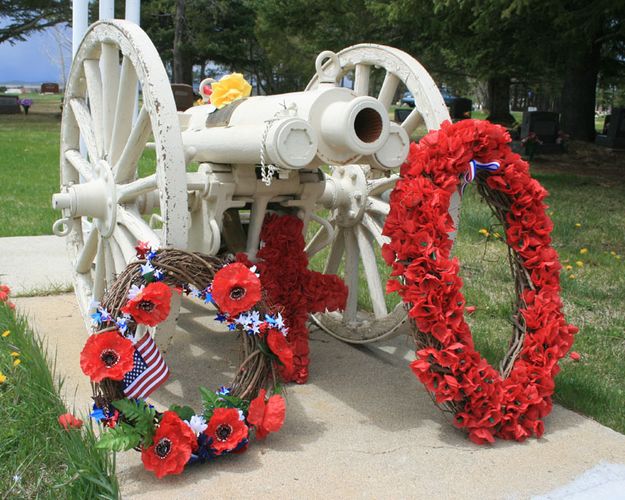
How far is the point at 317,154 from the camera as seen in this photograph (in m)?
2.82

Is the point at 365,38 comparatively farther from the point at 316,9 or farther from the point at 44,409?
the point at 44,409

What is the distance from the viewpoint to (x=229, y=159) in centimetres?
307

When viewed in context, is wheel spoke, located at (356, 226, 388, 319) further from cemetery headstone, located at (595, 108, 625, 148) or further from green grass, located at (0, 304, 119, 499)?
cemetery headstone, located at (595, 108, 625, 148)

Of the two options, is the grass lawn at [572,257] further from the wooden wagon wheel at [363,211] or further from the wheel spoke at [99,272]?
the wheel spoke at [99,272]

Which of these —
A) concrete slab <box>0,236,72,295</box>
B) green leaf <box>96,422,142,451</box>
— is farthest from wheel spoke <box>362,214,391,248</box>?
concrete slab <box>0,236,72,295</box>

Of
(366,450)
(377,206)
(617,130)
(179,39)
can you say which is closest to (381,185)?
(377,206)

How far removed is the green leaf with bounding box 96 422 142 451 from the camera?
2.37m

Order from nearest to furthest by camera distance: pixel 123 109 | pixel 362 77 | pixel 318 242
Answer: pixel 123 109 → pixel 362 77 → pixel 318 242

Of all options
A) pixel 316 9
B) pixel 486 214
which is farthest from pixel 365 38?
pixel 486 214

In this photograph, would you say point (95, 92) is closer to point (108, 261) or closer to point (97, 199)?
point (97, 199)

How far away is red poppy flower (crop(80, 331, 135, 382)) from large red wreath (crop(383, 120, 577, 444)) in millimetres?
971

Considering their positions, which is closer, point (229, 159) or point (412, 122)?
point (229, 159)

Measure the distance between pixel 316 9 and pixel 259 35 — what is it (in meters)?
4.50

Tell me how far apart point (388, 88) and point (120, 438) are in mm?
2017
